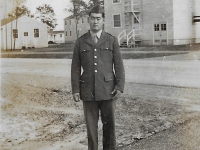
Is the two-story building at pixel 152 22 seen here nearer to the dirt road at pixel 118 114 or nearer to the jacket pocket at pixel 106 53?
the dirt road at pixel 118 114

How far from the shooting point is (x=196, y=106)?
16.4ft

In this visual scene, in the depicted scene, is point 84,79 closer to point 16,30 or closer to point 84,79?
point 84,79

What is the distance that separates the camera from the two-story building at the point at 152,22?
1828cm

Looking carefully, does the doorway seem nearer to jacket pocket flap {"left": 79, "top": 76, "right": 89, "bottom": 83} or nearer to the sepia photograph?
the sepia photograph

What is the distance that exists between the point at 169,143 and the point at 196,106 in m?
1.70

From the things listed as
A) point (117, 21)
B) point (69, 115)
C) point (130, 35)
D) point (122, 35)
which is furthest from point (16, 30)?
point (117, 21)

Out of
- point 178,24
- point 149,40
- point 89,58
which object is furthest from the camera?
point 149,40

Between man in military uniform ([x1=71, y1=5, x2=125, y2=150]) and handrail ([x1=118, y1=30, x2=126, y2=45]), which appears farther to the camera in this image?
handrail ([x1=118, y1=30, x2=126, y2=45])

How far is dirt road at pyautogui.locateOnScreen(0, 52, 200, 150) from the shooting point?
369 centimetres

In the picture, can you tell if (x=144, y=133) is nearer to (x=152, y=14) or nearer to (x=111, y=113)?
(x=111, y=113)

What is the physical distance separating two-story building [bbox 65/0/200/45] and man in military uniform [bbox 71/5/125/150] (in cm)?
1382

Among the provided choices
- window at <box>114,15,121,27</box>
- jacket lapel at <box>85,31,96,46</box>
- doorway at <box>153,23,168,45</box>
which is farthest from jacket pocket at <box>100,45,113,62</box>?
window at <box>114,15,121,27</box>

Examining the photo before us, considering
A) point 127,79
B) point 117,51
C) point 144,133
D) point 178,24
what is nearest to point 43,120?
point 144,133

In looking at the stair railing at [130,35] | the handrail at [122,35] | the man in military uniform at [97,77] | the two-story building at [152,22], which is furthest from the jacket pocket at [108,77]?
the handrail at [122,35]
